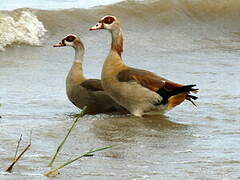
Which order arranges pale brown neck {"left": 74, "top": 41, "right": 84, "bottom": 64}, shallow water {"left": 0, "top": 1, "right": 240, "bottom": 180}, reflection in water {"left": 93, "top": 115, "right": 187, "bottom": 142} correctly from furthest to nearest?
pale brown neck {"left": 74, "top": 41, "right": 84, "bottom": 64} < reflection in water {"left": 93, "top": 115, "right": 187, "bottom": 142} < shallow water {"left": 0, "top": 1, "right": 240, "bottom": 180}

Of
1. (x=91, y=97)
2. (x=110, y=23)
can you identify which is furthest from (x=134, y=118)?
(x=110, y=23)

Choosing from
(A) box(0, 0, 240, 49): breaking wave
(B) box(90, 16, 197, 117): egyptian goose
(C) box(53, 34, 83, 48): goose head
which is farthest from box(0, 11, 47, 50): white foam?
(B) box(90, 16, 197, 117): egyptian goose

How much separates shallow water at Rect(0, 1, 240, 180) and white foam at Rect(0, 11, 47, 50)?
16 centimetres

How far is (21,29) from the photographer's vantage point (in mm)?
14672

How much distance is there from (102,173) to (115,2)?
10.6m

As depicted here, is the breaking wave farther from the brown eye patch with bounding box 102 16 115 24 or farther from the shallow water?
the brown eye patch with bounding box 102 16 115 24

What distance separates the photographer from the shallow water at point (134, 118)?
6.73 m

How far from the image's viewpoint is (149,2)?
664 inches

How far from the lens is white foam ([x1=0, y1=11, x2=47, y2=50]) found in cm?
1405

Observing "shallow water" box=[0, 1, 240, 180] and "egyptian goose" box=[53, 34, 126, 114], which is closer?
"shallow water" box=[0, 1, 240, 180]

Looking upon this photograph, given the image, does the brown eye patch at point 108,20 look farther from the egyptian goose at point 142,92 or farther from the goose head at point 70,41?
the goose head at point 70,41

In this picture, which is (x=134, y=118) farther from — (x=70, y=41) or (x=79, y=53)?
(x=70, y=41)

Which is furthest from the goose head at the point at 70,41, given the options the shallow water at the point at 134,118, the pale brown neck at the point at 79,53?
the shallow water at the point at 134,118

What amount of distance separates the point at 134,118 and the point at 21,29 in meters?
6.05
